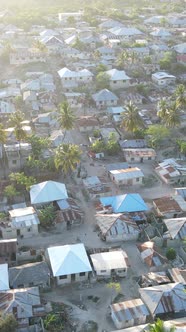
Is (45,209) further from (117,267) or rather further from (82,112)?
(82,112)

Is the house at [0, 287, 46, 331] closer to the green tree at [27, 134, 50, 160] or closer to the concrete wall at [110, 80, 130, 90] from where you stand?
the green tree at [27, 134, 50, 160]

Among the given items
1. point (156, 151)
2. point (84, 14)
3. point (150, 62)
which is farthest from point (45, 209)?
point (84, 14)

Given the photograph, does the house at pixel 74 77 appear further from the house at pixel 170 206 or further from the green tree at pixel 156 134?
the house at pixel 170 206

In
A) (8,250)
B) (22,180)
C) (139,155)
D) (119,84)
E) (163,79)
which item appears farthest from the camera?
(163,79)

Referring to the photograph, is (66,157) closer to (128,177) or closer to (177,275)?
(128,177)

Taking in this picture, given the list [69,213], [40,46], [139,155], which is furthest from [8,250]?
[40,46]
